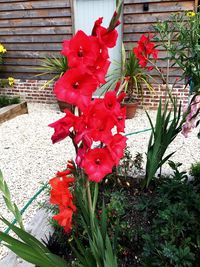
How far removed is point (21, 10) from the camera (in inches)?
203

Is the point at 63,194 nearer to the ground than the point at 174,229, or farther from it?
farther from it

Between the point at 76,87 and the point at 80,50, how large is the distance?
3.9 inches

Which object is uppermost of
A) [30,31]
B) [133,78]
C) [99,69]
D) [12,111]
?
[30,31]

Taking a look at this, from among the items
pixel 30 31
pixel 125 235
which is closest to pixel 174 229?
pixel 125 235

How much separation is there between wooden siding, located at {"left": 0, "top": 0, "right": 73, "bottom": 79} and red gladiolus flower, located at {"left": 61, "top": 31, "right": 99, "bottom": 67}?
4.56m

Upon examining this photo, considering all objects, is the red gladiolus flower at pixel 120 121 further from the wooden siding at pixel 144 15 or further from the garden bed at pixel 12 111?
the garden bed at pixel 12 111

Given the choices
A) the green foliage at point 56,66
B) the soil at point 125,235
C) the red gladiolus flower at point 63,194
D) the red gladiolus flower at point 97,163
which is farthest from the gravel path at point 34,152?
the red gladiolus flower at point 97,163

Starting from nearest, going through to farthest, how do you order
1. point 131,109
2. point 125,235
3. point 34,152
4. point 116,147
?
point 116,147 < point 125,235 < point 34,152 < point 131,109

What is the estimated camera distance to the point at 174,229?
1.53 metres

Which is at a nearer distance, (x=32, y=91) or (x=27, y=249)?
(x=27, y=249)

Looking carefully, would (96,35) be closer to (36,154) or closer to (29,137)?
(36,154)

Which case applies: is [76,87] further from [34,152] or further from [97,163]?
[34,152]

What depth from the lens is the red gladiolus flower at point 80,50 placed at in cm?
70

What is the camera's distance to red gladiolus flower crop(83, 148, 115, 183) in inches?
31.1
